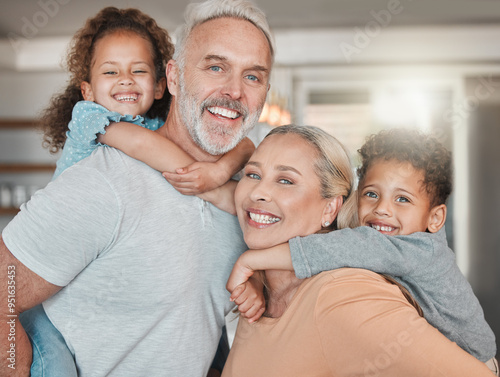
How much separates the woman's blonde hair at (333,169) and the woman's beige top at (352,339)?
27cm

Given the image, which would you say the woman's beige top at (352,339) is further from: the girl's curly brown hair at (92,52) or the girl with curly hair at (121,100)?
the girl's curly brown hair at (92,52)

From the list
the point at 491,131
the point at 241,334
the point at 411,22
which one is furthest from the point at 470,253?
the point at 241,334

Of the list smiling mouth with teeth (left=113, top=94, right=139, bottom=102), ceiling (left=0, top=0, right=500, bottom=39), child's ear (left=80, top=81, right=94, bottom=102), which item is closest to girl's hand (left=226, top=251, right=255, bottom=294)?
smiling mouth with teeth (left=113, top=94, right=139, bottom=102)

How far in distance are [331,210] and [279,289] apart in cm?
25

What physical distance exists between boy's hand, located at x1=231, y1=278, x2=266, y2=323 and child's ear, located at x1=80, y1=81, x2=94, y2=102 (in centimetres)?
101

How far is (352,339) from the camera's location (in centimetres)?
95

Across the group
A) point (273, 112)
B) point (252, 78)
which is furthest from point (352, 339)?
point (273, 112)

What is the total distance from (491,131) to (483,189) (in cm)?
63

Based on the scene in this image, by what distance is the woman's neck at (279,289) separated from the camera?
128 cm

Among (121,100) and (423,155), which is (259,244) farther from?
(121,100)

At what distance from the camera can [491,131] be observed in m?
5.29

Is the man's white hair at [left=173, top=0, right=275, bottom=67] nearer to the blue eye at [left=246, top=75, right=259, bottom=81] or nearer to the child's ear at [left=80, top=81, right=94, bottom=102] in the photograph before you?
the blue eye at [left=246, top=75, right=259, bottom=81]

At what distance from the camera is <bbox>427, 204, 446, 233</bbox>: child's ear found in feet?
4.89

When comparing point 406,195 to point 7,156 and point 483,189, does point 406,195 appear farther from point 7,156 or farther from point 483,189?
point 7,156
